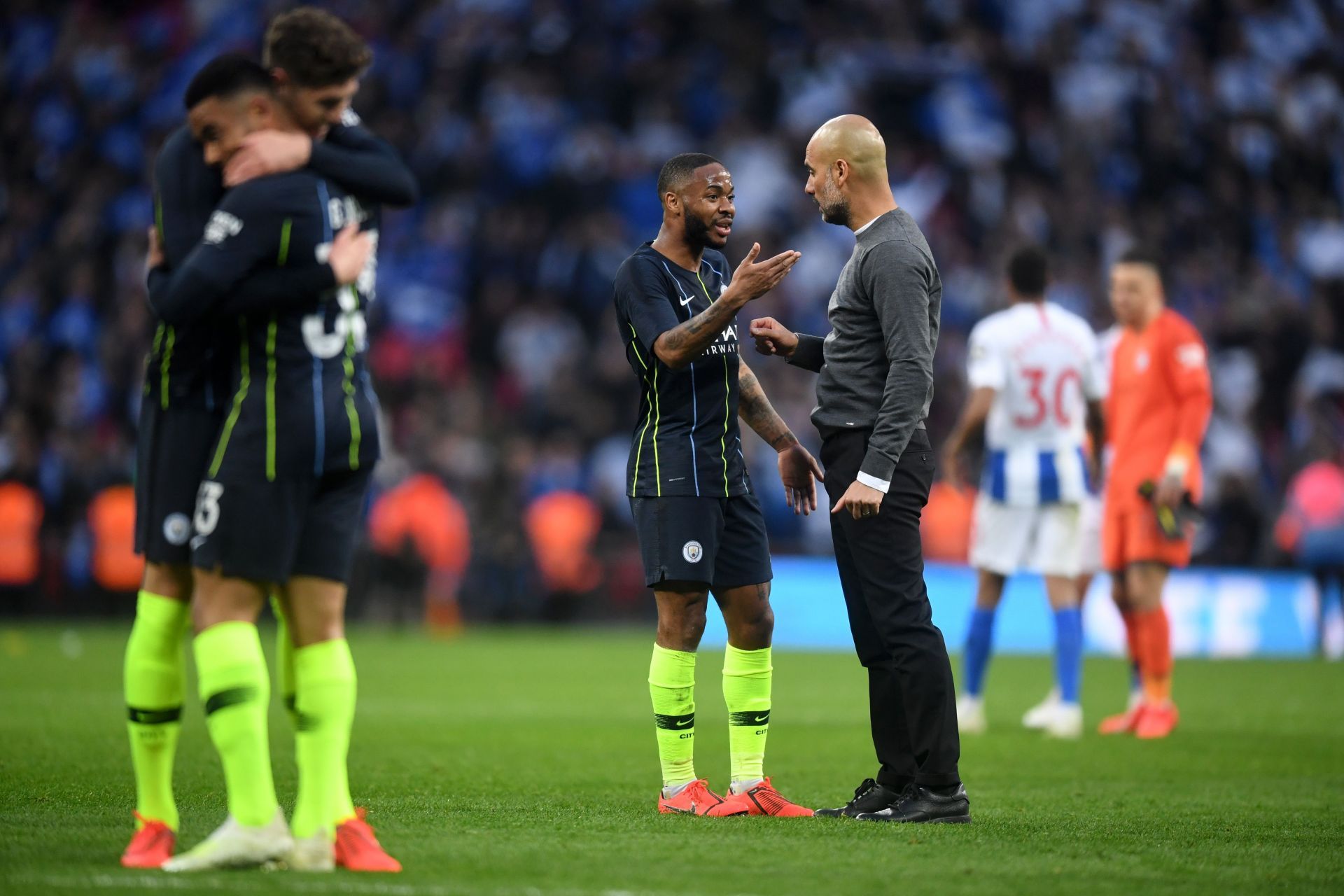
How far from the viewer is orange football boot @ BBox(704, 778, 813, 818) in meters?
5.43

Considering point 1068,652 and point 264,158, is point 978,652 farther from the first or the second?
point 264,158

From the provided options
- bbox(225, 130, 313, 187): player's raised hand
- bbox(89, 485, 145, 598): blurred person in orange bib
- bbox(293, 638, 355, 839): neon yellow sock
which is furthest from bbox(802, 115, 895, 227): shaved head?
bbox(89, 485, 145, 598): blurred person in orange bib

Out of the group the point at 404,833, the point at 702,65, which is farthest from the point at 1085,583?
the point at 702,65

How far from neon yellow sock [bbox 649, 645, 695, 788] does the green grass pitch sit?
19 cm

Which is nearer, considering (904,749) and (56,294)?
(904,749)

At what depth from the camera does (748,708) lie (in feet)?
18.4

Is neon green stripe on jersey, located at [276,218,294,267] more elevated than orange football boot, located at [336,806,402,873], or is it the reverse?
neon green stripe on jersey, located at [276,218,294,267]

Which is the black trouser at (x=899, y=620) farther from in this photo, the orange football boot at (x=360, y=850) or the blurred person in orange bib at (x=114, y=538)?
the blurred person in orange bib at (x=114, y=538)

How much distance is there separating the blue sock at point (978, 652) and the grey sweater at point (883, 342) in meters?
3.64

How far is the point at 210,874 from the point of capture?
3.95 m

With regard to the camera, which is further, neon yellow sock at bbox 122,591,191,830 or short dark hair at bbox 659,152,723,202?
short dark hair at bbox 659,152,723,202

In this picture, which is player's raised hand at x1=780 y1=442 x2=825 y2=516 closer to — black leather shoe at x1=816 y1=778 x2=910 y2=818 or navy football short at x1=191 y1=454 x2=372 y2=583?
black leather shoe at x1=816 y1=778 x2=910 y2=818

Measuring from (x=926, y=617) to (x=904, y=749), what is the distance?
511mm

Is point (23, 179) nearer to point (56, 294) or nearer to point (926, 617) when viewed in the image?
point (56, 294)
